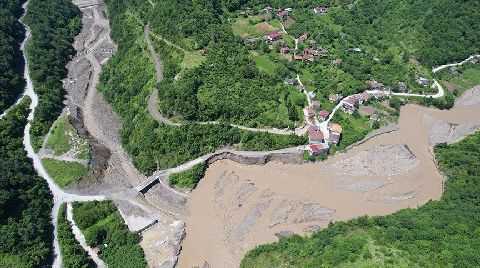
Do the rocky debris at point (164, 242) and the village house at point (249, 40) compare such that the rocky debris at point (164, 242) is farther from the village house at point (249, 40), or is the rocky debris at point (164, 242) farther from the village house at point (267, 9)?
the village house at point (267, 9)

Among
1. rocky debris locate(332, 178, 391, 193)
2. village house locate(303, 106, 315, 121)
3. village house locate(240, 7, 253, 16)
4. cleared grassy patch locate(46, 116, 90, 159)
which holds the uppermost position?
village house locate(240, 7, 253, 16)

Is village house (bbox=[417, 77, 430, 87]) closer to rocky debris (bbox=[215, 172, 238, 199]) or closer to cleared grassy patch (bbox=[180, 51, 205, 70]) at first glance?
cleared grassy patch (bbox=[180, 51, 205, 70])

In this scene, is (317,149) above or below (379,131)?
above

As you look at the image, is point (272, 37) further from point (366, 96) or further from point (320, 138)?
point (320, 138)

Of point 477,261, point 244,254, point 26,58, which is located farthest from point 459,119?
point 26,58

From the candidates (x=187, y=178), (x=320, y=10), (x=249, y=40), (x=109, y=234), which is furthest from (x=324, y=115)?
(x=109, y=234)

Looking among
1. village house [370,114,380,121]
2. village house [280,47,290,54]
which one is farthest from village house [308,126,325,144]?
village house [280,47,290,54]
